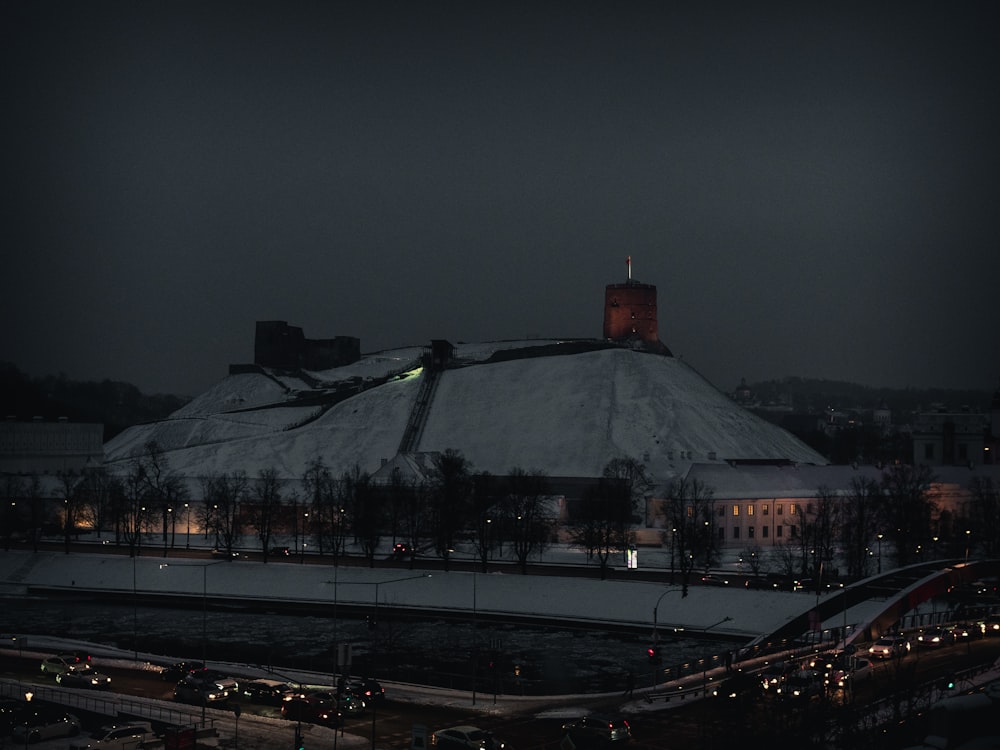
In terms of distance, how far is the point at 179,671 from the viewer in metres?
49.0

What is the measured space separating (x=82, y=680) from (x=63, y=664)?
7.18ft

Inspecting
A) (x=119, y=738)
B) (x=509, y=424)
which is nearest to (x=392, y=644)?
(x=119, y=738)

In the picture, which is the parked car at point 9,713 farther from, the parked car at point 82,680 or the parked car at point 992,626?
the parked car at point 992,626

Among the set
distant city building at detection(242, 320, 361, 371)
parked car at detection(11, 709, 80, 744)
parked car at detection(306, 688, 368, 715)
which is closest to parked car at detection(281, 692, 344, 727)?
parked car at detection(306, 688, 368, 715)

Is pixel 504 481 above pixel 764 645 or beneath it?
above

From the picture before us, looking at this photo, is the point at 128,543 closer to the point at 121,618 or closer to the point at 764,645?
the point at 121,618

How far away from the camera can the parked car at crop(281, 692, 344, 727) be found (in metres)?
40.8

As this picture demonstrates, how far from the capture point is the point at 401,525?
96.9 metres

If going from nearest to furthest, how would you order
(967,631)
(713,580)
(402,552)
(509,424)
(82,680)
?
(82,680) → (967,631) → (713,580) → (402,552) → (509,424)

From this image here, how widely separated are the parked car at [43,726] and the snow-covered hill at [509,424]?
2875 inches

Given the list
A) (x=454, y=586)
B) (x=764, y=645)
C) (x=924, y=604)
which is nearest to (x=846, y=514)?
(x=924, y=604)

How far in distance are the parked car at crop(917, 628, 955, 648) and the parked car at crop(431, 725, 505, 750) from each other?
22.0 metres

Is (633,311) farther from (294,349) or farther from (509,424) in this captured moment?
(294,349)

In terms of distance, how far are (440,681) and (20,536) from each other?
5832 cm
